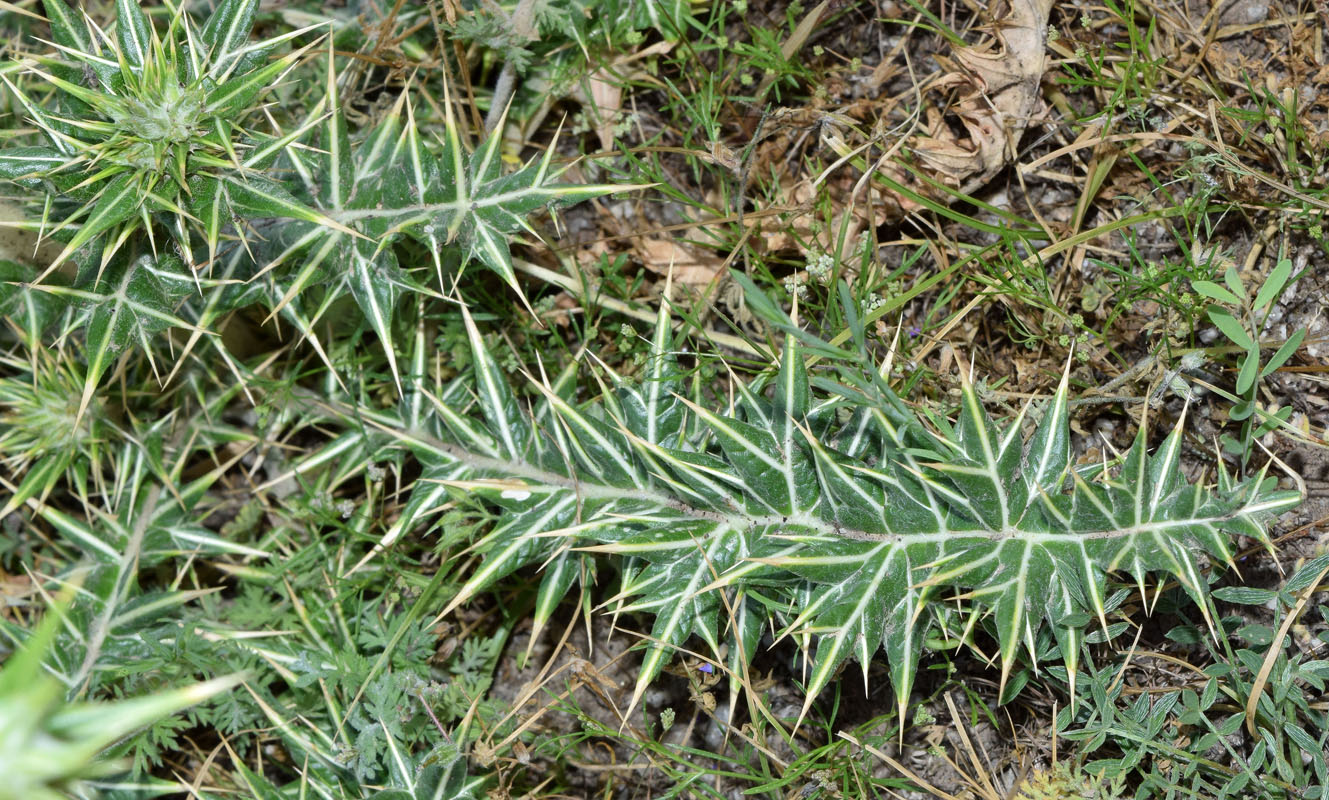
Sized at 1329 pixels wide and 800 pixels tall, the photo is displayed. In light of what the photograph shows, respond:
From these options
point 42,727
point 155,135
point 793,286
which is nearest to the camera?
point 42,727

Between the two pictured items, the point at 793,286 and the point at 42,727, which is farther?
the point at 793,286

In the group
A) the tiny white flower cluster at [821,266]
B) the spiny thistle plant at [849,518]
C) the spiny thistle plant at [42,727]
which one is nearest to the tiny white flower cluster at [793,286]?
the tiny white flower cluster at [821,266]

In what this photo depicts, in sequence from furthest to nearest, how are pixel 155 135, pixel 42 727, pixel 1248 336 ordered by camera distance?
pixel 1248 336 → pixel 155 135 → pixel 42 727

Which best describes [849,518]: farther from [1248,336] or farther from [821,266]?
[1248,336]

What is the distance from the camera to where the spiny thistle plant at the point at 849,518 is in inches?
78.0

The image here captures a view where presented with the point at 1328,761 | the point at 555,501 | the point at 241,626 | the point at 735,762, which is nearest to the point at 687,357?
the point at 555,501

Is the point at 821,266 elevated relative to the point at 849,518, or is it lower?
elevated

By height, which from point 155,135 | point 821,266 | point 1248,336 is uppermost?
point 155,135

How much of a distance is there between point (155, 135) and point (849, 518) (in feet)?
5.71

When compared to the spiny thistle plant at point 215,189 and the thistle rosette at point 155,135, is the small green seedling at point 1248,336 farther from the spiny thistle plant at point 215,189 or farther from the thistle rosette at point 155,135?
the thistle rosette at point 155,135

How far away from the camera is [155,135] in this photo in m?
2.04

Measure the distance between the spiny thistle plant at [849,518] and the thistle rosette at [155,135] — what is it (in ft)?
2.76

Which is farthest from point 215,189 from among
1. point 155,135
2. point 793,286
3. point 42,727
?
point 42,727

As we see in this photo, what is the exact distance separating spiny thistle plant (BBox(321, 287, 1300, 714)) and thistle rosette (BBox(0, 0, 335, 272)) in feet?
2.76
